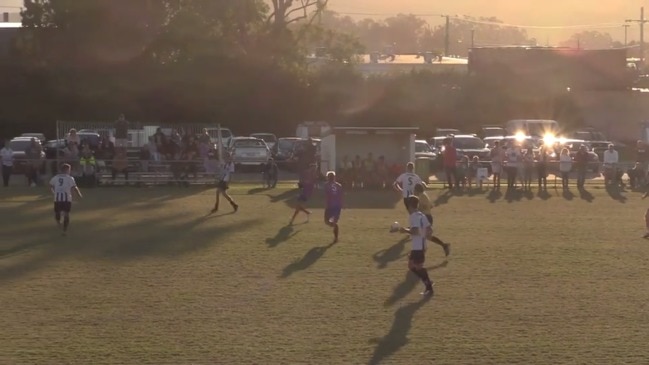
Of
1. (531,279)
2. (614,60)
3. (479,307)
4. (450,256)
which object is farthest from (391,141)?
(614,60)

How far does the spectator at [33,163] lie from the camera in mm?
37000

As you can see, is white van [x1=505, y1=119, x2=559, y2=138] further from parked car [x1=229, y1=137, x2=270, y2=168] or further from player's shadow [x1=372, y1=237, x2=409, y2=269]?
player's shadow [x1=372, y1=237, x2=409, y2=269]

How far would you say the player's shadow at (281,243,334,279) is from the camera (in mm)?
18562

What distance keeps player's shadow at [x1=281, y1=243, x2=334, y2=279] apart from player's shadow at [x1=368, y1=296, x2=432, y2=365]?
3293 millimetres

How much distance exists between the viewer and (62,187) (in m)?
23.4

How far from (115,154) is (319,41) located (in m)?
26.8

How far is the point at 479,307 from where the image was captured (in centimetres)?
1525

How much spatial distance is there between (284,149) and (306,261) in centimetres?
2805

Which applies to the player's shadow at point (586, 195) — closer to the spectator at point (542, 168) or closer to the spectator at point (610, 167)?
the spectator at point (542, 168)

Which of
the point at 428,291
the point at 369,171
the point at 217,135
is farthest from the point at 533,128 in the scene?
the point at 428,291

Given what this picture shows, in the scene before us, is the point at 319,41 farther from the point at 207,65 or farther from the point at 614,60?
the point at 614,60

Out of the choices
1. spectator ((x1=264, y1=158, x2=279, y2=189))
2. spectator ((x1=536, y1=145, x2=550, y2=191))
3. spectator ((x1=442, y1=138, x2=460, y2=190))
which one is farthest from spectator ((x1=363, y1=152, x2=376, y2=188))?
spectator ((x1=536, y1=145, x2=550, y2=191))

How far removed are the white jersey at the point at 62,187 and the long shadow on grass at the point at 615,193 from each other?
56.0 ft

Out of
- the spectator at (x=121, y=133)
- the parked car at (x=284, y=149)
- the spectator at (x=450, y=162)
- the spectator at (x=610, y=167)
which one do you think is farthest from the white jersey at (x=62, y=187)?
the parked car at (x=284, y=149)
